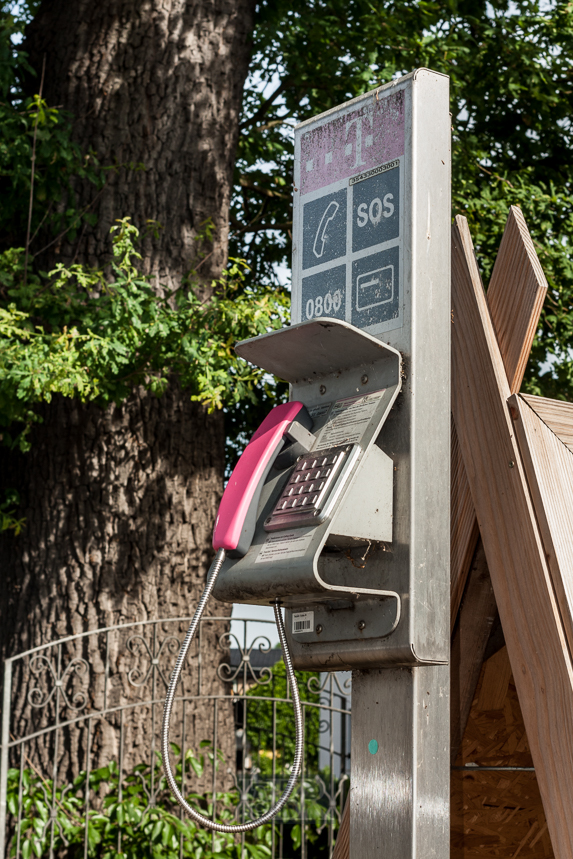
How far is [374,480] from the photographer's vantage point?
163 centimetres

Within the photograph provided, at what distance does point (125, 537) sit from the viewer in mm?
5223

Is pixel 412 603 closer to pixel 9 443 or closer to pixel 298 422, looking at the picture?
pixel 298 422

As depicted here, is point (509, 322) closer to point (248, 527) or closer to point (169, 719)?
point (248, 527)

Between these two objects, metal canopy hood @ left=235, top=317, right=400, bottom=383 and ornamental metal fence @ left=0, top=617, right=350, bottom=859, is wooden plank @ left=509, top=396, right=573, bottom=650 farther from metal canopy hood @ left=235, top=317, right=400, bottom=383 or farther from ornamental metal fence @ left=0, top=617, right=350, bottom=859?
ornamental metal fence @ left=0, top=617, right=350, bottom=859

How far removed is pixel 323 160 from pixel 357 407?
564 mm

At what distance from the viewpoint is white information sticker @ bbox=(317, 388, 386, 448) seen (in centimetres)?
167

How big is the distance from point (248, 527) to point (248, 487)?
0.08 m

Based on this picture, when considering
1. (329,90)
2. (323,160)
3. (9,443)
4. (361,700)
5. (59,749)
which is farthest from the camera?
(329,90)

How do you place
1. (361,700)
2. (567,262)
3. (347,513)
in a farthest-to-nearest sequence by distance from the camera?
(567,262) < (361,700) < (347,513)

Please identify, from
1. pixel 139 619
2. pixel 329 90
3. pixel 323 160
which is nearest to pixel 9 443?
pixel 139 619

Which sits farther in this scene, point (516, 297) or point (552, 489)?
point (516, 297)

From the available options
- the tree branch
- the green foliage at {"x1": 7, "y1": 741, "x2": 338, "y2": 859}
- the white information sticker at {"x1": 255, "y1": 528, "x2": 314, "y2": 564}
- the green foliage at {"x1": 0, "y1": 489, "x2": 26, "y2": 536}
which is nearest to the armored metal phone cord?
the white information sticker at {"x1": 255, "y1": 528, "x2": 314, "y2": 564}

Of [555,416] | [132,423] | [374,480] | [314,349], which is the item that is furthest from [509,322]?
[132,423]

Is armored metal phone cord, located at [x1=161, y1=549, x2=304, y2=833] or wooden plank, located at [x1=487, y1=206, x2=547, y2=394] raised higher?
wooden plank, located at [x1=487, y1=206, x2=547, y2=394]
